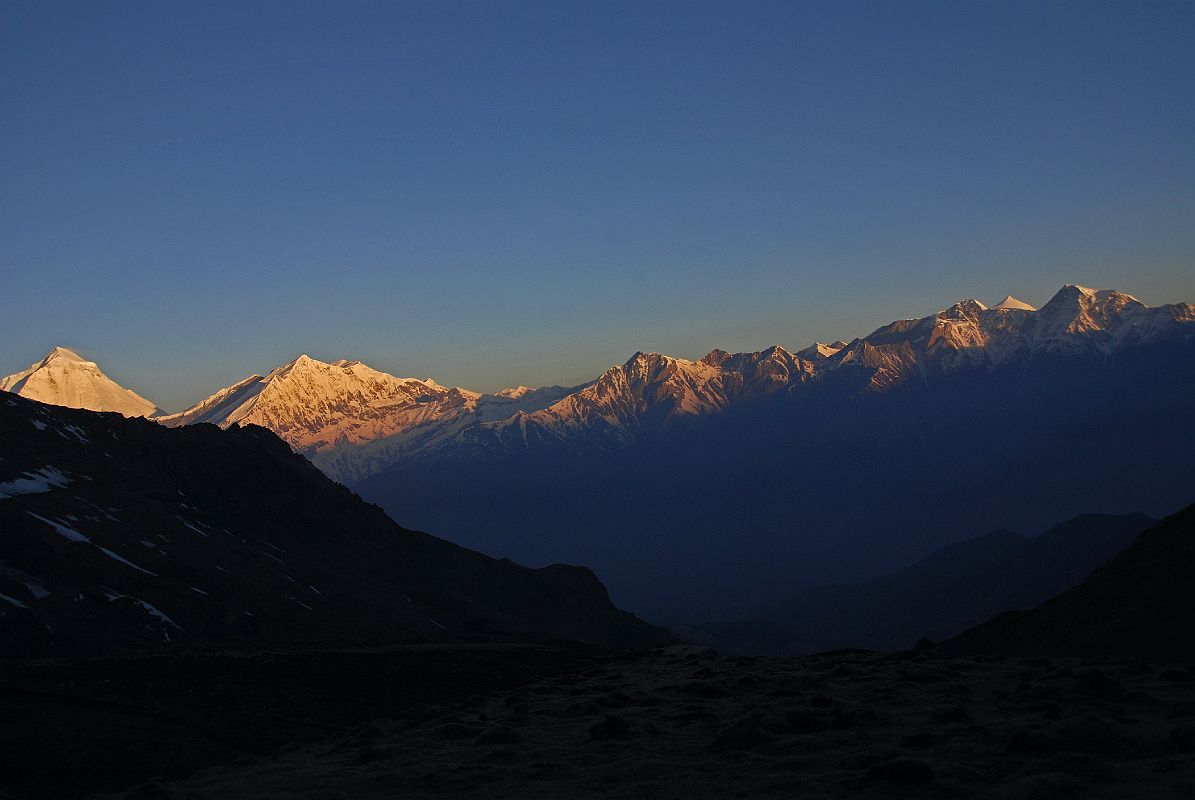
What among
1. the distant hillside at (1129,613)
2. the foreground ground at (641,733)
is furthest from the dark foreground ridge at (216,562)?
the distant hillside at (1129,613)

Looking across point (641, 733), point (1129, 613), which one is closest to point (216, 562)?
point (1129, 613)

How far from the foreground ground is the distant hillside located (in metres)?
8.18

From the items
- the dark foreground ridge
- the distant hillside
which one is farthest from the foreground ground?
the dark foreground ridge

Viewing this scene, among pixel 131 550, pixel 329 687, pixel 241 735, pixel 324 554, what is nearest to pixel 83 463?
pixel 131 550

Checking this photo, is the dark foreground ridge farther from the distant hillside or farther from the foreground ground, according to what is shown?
the distant hillside

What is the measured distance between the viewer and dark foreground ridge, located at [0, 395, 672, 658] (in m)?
92.8

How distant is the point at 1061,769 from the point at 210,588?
3937 inches

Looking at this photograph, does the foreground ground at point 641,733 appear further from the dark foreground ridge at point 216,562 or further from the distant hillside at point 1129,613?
the dark foreground ridge at point 216,562

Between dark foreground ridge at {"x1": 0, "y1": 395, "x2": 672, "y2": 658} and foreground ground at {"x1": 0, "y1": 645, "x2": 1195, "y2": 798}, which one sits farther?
dark foreground ridge at {"x1": 0, "y1": 395, "x2": 672, "y2": 658}

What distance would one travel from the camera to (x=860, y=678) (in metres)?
42.5

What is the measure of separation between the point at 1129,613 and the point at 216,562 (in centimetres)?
9722

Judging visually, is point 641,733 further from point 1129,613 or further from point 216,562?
point 216,562

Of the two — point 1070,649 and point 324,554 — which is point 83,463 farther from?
point 1070,649

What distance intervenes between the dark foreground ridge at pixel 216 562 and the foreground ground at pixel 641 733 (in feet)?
118
